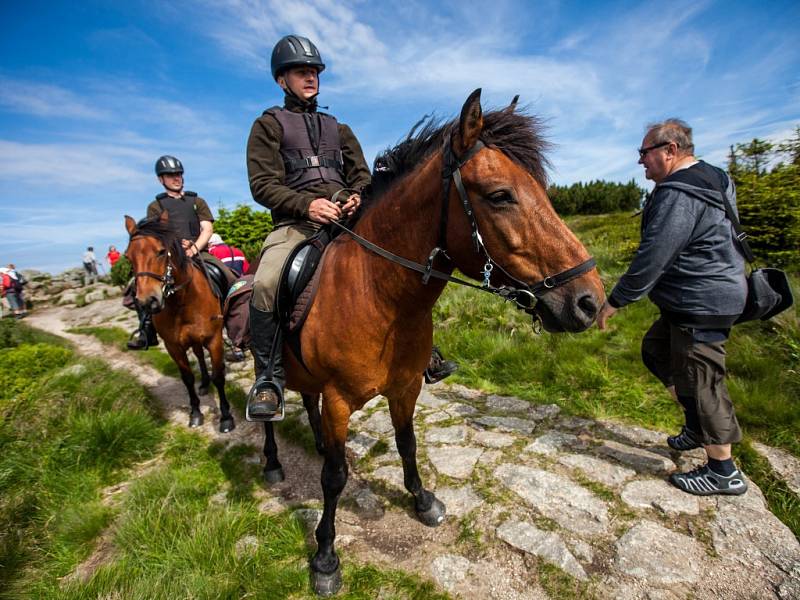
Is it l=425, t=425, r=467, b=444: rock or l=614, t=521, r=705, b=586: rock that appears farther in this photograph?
l=425, t=425, r=467, b=444: rock

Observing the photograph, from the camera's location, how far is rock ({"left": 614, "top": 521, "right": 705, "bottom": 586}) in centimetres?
238

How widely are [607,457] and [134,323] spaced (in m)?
15.5

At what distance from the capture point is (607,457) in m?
3.56

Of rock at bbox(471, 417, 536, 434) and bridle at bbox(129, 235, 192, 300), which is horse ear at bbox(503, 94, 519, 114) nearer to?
rock at bbox(471, 417, 536, 434)

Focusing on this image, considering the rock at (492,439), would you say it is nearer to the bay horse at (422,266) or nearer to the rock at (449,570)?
the bay horse at (422,266)

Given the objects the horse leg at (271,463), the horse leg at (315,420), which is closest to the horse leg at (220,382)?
the horse leg at (271,463)

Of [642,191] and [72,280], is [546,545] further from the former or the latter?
[72,280]

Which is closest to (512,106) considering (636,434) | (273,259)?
(273,259)

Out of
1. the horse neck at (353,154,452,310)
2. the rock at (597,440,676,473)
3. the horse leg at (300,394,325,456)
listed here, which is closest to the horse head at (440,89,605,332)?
the horse neck at (353,154,452,310)

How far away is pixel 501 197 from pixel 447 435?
126 inches

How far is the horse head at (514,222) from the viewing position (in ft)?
5.99

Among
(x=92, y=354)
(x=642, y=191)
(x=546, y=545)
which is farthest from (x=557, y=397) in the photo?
(x=642, y=191)

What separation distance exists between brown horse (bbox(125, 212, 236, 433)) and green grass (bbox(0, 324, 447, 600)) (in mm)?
834

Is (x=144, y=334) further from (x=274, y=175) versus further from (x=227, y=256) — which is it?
(x=274, y=175)
